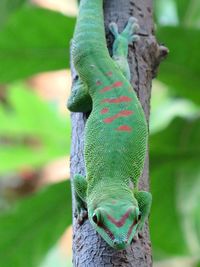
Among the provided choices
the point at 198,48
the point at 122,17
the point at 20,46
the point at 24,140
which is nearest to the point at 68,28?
the point at 20,46

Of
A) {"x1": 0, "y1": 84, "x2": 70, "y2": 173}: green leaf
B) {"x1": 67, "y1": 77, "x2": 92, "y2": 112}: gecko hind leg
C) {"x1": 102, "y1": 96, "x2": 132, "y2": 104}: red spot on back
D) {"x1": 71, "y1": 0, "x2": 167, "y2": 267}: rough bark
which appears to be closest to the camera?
{"x1": 71, "y1": 0, "x2": 167, "y2": 267}: rough bark

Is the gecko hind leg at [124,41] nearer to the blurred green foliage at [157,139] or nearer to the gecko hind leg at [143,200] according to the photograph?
the gecko hind leg at [143,200]

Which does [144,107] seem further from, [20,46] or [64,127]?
[64,127]

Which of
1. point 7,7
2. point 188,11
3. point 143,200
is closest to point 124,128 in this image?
point 143,200

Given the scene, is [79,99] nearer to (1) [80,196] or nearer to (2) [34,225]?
(1) [80,196]

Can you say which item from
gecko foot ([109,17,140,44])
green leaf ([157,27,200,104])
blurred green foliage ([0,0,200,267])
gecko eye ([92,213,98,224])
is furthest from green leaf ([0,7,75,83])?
gecko eye ([92,213,98,224])

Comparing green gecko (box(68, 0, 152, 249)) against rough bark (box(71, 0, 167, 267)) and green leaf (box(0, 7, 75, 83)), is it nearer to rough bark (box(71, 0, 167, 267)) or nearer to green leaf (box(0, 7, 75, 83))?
rough bark (box(71, 0, 167, 267))
